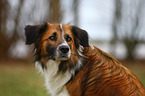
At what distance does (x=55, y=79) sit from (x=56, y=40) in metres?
0.76

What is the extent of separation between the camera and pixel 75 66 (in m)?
3.46

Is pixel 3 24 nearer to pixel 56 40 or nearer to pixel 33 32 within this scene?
pixel 33 32

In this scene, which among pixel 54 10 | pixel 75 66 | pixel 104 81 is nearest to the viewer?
pixel 104 81

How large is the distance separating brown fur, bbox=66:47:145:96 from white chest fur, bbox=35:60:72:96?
0.41ft

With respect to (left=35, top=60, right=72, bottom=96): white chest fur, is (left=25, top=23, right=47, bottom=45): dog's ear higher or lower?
higher

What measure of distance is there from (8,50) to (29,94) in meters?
9.31

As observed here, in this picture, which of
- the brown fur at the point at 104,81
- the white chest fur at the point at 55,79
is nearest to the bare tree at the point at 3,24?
the white chest fur at the point at 55,79

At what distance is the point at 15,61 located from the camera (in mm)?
14969

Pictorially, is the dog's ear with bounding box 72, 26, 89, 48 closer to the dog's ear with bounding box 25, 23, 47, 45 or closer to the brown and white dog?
the brown and white dog

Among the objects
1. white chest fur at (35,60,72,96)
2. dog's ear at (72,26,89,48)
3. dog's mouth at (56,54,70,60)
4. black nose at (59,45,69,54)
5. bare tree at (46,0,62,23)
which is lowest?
white chest fur at (35,60,72,96)

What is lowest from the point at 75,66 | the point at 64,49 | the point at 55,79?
the point at 55,79

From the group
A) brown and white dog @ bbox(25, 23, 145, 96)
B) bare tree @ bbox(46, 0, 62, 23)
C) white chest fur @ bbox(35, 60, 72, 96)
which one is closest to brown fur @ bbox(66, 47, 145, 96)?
brown and white dog @ bbox(25, 23, 145, 96)

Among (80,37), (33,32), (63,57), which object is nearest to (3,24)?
(33,32)

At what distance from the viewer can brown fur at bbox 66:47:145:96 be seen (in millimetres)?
3029
